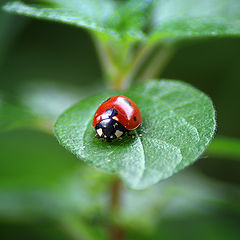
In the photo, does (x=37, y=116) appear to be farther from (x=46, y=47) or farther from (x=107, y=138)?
(x=46, y=47)

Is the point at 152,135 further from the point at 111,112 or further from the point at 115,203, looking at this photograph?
the point at 115,203

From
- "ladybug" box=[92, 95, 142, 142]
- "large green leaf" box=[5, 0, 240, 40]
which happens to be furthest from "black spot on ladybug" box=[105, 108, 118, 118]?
"large green leaf" box=[5, 0, 240, 40]

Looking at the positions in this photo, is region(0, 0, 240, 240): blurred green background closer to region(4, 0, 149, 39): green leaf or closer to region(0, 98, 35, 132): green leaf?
region(0, 98, 35, 132): green leaf

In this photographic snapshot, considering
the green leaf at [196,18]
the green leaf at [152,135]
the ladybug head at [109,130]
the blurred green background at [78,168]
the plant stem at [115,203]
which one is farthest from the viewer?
the blurred green background at [78,168]

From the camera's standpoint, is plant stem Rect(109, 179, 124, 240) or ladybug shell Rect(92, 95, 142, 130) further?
plant stem Rect(109, 179, 124, 240)

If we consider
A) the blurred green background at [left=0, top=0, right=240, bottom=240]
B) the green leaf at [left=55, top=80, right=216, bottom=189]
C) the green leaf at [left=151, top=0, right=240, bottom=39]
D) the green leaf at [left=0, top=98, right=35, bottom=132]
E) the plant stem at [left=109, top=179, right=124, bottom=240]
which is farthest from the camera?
the blurred green background at [left=0, top=0, right=240, bottom=240]

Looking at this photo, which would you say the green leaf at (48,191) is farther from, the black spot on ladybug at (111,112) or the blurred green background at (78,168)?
the black spot on ladybug at (111,112)

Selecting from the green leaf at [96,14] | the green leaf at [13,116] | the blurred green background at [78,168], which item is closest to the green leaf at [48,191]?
the blurred green background at [78,168]

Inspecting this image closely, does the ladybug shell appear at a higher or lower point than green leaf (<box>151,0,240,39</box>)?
lower
